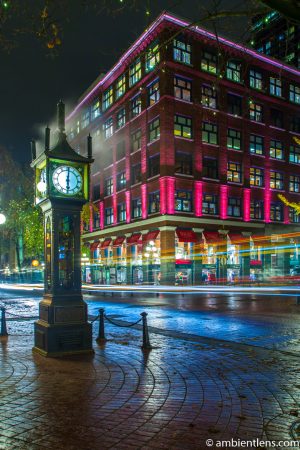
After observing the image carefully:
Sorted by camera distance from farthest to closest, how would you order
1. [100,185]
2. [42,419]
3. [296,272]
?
[100,185]
[296,272]
[42,419]

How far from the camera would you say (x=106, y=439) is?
457 centimetres

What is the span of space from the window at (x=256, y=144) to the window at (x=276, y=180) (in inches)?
113

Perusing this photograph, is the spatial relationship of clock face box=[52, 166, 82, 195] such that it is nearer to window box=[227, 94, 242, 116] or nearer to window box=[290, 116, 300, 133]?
window box=[227, 94, 242, 116]

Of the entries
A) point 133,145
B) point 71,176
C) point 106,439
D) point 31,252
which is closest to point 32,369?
point 106,439

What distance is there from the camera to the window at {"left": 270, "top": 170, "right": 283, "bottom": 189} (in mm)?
48312

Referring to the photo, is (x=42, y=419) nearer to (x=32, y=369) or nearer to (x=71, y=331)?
(x=32, y=369)

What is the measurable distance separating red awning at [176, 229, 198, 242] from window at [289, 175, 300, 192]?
16.5 metres

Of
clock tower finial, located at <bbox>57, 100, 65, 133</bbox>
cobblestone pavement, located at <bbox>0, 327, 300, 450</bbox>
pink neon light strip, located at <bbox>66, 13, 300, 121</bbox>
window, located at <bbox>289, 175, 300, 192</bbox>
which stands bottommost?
cobblestone pavement, located at <bbox>0, 327, 300, 450</bbox>

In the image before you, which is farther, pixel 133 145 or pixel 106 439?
pixel 133 145

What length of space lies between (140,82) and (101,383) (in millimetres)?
40580

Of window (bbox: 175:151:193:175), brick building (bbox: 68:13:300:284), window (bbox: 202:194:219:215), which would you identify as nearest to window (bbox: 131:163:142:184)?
brick building (bbox: 68:13:300:284)

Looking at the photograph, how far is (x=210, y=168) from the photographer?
4316 cm

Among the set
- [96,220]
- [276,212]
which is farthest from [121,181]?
[276,212]

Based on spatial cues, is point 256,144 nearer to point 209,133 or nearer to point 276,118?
point 276,118
